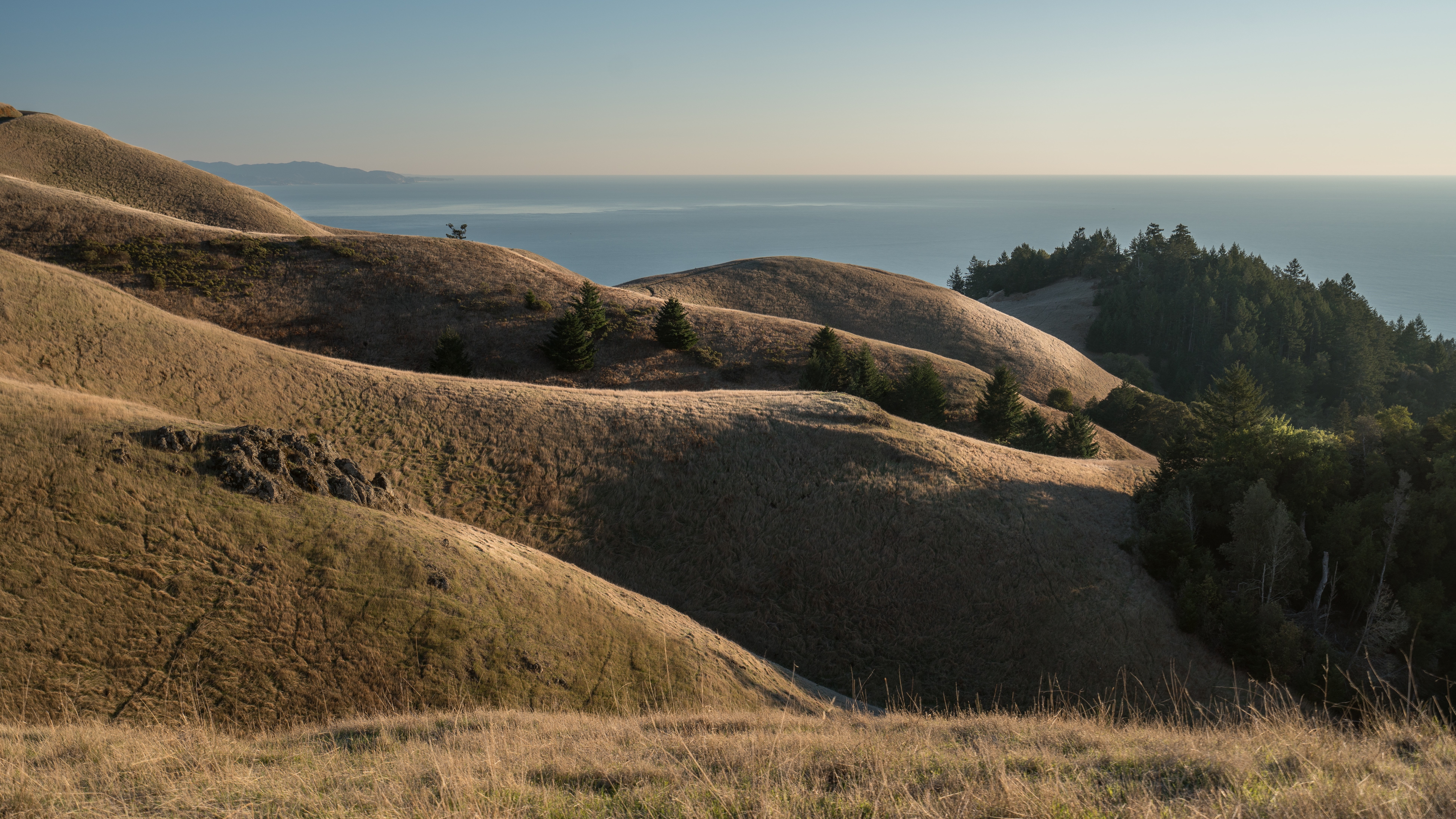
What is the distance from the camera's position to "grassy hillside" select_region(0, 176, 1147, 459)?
4716 cm

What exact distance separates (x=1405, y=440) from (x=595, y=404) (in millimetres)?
35027

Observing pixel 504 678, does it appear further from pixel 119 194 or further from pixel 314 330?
pixel 119 194

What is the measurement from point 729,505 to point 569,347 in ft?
86.3

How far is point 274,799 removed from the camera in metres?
6.28

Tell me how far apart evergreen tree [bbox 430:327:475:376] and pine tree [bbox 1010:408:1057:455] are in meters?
38.5

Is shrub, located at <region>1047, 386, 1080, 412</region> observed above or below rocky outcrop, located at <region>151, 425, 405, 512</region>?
below

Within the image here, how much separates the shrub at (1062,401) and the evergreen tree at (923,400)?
20786 mm

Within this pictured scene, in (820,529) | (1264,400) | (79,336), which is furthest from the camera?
(1264,400)

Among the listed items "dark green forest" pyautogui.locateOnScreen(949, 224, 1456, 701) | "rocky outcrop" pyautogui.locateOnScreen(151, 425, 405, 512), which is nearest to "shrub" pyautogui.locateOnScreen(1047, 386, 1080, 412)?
"dark green forest" pyautogui.locateOnScreen(949, 224, 1456, 701)

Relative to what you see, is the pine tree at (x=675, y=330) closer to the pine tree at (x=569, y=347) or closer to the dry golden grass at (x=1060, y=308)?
the pine tree at (x=569, y=347)

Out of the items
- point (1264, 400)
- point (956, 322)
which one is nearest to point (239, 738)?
point (956, 322)

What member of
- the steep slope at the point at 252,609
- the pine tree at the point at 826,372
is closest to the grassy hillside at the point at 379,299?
the pine tree at the point at 826,372

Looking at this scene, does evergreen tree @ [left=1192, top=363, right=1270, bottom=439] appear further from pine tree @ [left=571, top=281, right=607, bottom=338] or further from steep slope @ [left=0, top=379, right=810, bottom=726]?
pine tree @ [left=571, top=281, right=607, bottom=338]

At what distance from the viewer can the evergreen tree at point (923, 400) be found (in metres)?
51.6
